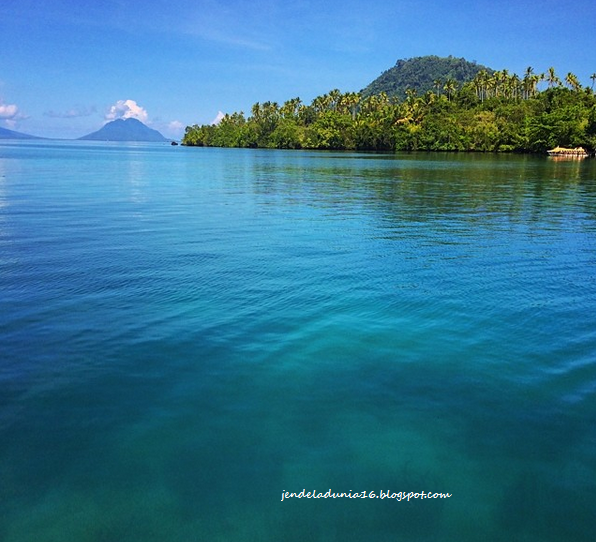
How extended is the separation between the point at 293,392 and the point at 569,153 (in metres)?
147

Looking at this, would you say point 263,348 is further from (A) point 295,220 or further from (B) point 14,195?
(B) point 14,195

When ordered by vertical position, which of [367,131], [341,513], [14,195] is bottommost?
[341,513]

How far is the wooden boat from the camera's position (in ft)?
426

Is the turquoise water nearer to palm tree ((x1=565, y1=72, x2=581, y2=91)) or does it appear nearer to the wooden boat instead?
the wooden boat

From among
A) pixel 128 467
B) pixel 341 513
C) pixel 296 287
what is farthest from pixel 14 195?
pixel 341 513

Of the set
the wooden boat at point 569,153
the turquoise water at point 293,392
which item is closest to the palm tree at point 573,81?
the wooden boat at point 569,153

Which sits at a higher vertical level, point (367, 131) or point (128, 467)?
point (367, 131)

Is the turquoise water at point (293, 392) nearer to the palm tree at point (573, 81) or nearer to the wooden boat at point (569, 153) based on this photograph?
the wooden boat at point (569, 153)

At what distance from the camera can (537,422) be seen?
8.68m

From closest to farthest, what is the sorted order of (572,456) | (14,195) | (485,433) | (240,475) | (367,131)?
(240,475) < (572,456) < (485,433) < (14,195) < (367,131)

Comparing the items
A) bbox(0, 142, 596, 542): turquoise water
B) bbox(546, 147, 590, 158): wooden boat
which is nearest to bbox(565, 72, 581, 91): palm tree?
bbox(546, 147, 590, 158): wooden boat

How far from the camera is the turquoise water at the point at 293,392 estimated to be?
6.63 metres

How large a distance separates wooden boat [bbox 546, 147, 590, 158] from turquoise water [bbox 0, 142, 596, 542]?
12809 centimetres

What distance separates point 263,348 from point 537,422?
5.98m
